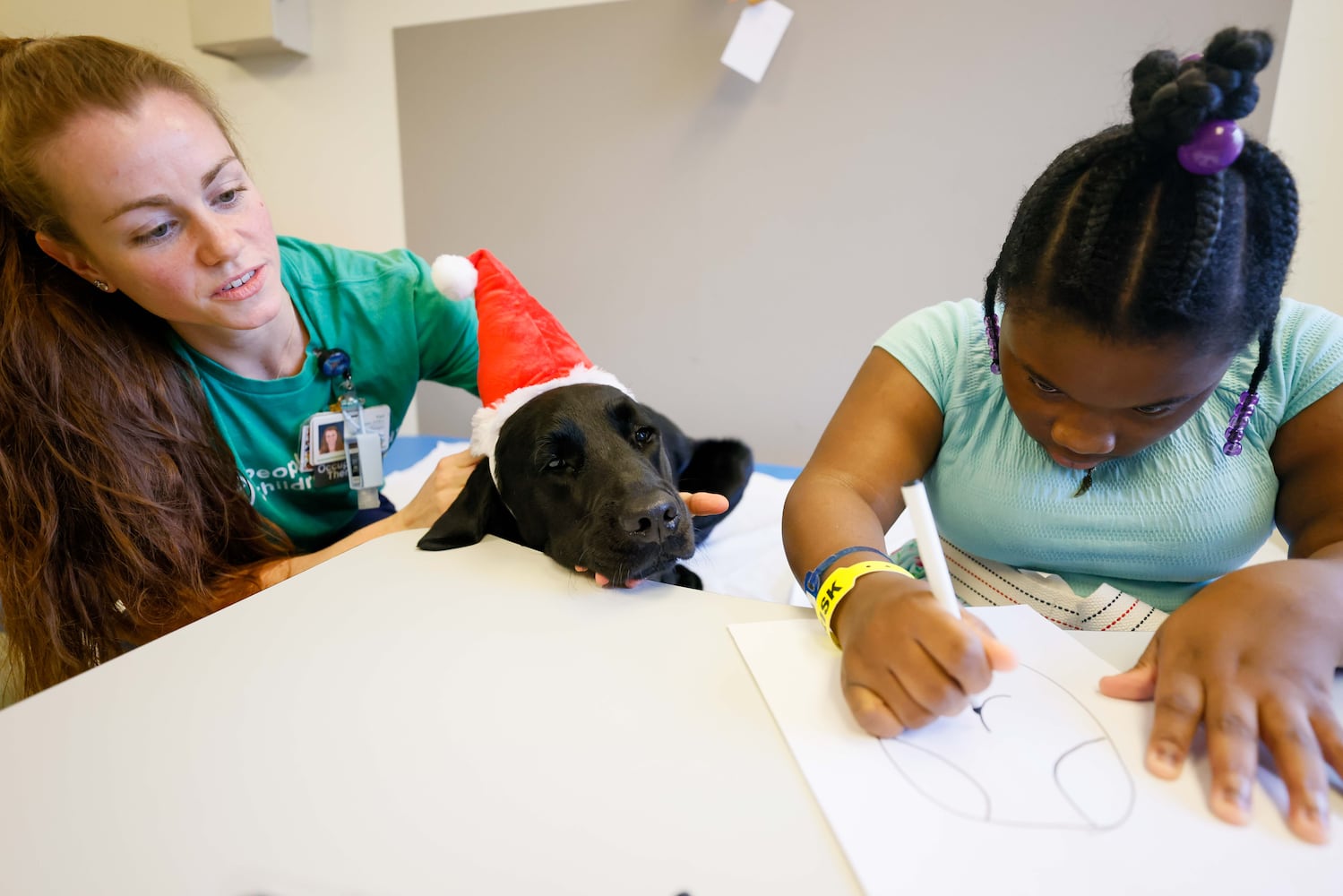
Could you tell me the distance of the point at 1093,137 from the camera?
57 centimetres

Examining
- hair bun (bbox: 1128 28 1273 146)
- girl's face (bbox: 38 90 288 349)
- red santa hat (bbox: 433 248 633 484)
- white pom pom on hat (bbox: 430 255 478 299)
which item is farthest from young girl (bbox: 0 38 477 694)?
hair bun (bbox: 1128 28 1273 146)

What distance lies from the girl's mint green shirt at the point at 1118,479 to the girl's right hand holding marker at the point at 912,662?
0.27 meters

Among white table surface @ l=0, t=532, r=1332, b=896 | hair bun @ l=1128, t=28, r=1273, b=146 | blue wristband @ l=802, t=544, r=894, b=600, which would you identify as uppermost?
hair bun @ l=1128, t=28, r=1273, b=146

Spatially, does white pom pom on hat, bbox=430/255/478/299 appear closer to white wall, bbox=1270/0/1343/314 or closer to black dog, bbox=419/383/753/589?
black dog, bbox=419/383/753/589

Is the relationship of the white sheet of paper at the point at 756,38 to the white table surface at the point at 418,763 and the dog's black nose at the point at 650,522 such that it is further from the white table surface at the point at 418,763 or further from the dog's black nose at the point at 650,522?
the white table surface at the point at 418,763

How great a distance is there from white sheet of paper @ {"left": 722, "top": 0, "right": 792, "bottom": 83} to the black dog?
1335 mm

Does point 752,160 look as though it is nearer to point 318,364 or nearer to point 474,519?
point 318,364

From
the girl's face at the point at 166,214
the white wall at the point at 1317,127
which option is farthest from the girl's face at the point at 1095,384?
the white wall at the point at 1317,127

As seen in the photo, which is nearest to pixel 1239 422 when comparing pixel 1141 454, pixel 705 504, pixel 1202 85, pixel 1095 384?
pixel 1141 454

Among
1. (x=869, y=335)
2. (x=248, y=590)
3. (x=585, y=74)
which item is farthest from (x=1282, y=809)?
(x=585, y=74)

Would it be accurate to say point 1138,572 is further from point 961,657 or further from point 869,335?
point 869,335

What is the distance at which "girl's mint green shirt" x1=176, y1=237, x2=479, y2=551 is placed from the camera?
46.3 inches

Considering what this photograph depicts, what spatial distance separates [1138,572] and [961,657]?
412 mm

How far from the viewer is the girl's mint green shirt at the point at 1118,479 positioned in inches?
27.0
